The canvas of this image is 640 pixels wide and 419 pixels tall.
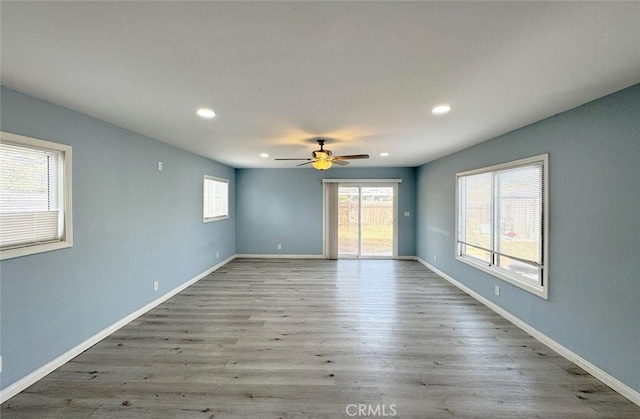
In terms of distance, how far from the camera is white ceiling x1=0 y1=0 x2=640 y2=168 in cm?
121

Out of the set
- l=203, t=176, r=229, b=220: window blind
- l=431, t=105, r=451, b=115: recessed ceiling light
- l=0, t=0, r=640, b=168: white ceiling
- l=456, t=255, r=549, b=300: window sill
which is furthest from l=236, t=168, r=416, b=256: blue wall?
l=431, t=105, r=451, b=115: recessed ceiling light

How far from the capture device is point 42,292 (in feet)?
7.24

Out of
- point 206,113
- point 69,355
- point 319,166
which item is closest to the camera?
point 69,355

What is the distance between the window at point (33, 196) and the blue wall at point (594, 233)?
477 centimetres

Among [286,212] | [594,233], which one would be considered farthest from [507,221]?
[286,212]

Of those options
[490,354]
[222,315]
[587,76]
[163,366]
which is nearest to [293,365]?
[163,366]

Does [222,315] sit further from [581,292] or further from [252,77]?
[581,292]

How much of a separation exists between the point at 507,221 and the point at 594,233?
47.4 inches

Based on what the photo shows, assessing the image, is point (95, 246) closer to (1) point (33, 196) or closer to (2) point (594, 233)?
(1) point (33, 196)

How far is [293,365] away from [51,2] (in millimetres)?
2802

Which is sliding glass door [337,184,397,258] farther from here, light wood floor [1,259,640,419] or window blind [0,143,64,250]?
window blind [0,143,64,250]

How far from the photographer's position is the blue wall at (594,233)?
2.00m

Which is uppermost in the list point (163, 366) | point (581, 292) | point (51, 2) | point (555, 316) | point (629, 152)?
point (51, 2)

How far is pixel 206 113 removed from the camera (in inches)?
101
